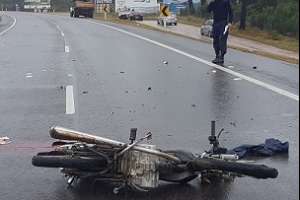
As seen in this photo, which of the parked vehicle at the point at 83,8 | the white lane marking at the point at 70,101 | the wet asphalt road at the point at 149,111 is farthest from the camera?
the parked vehicle at the point at 83,8

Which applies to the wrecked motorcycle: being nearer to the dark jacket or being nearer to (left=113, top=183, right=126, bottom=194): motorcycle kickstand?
(left=113, top=183, right=126, bottom=194): motorcycle kickstand

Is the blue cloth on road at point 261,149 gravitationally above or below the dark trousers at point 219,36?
below

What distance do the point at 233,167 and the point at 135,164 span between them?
80 centimetres

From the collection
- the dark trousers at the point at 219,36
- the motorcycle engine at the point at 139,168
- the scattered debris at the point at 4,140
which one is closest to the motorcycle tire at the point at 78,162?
the motorcycle engine at the point at 139,168

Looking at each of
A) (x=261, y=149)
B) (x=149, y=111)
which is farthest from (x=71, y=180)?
(x=149, y=111)

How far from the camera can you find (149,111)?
9.34m

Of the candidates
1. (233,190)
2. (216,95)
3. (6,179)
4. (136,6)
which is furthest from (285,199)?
(136,6)

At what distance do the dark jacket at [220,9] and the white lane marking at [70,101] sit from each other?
5.52 m

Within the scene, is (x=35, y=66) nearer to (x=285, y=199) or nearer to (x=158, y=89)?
(x=158, y=89)

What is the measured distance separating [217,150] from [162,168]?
2.41ft

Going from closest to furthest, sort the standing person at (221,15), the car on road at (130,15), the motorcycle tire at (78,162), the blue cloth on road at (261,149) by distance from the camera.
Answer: the motorcycle tire at (78,162), the blue cloth on road at (261,149), the standing person at (221,15), the car on road at (130,15)

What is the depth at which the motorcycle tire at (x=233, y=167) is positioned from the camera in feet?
16.2

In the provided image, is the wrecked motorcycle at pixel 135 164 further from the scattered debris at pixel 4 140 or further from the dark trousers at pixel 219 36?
the dark trousers at pixel 219 36

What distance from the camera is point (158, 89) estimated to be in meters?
11.8
